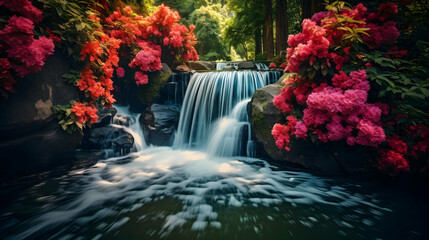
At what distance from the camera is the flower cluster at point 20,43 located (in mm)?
3029

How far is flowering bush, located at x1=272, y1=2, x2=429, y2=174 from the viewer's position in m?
3.03

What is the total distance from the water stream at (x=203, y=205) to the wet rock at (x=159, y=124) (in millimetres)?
1709

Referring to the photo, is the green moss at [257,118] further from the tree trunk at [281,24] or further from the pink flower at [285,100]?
the tree trunk at [281,24]

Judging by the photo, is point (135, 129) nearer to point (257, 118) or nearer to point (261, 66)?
point (257, 118)

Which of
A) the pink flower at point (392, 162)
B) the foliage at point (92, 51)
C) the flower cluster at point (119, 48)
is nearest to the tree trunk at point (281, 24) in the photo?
the flower cluster at point (119, 48)

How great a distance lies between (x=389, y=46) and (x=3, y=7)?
689cm

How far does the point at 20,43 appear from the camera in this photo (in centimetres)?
311

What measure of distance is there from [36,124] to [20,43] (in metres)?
1.50

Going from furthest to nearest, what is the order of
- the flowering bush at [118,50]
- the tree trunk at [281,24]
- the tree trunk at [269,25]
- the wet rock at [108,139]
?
the tree trunk at [269,25]
the tree trunk at [281,24]
the wet rock at [108,139]
the flowering bush at [118,50]

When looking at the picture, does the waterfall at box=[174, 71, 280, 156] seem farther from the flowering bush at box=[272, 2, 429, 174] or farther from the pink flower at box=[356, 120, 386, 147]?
the pink flower at box=[356, 120, 386, 147]

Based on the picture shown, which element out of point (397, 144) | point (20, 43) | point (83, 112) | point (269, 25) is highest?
point (269, 25)

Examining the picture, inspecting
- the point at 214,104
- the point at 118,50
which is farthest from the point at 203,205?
the point at 118,50

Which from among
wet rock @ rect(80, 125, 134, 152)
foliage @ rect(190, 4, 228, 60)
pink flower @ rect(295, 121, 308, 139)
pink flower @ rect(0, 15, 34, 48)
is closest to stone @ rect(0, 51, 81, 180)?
pink flower @ rect(0, 15, 34, 48)

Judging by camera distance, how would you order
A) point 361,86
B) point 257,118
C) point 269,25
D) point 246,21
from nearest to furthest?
point 361,86 < point 257,118 < point 269,25 < point 246,21
